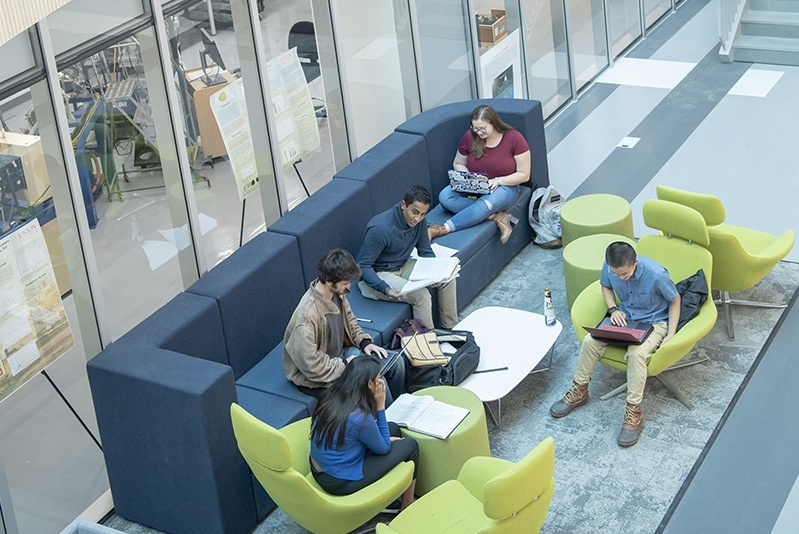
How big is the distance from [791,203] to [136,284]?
18.2 ft

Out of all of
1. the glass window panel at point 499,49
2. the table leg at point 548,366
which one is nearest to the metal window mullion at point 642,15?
the glass window panel at point 499,49

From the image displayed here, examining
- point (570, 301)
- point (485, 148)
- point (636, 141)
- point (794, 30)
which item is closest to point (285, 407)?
point (570, 301)

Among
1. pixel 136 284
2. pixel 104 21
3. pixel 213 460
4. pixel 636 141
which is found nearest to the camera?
pixel 213 460

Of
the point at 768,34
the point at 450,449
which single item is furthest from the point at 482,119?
the point at 768,34

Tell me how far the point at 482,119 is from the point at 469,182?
1.69 ft

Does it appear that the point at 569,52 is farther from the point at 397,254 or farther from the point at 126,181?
the point at 126,181

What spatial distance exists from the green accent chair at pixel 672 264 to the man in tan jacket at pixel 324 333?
1.38 m

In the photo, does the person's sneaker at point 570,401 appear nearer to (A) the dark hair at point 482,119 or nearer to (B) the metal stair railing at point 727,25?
(A) the dark hair at point 482,119

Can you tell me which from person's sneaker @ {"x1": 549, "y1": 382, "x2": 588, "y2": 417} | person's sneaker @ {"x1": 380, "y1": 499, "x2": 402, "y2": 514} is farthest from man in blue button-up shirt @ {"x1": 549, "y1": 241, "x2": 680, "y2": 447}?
person's sneaker @ {"x1": 380, "y1": 499, "x2": 402, "y2": 514}

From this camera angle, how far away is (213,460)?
246 inches

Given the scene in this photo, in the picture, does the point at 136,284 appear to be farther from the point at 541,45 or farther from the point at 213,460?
the point at 541,45

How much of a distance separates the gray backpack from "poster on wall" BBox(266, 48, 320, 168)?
198 centimetres

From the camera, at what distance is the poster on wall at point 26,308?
6.29 metres

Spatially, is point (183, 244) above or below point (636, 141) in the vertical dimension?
above
